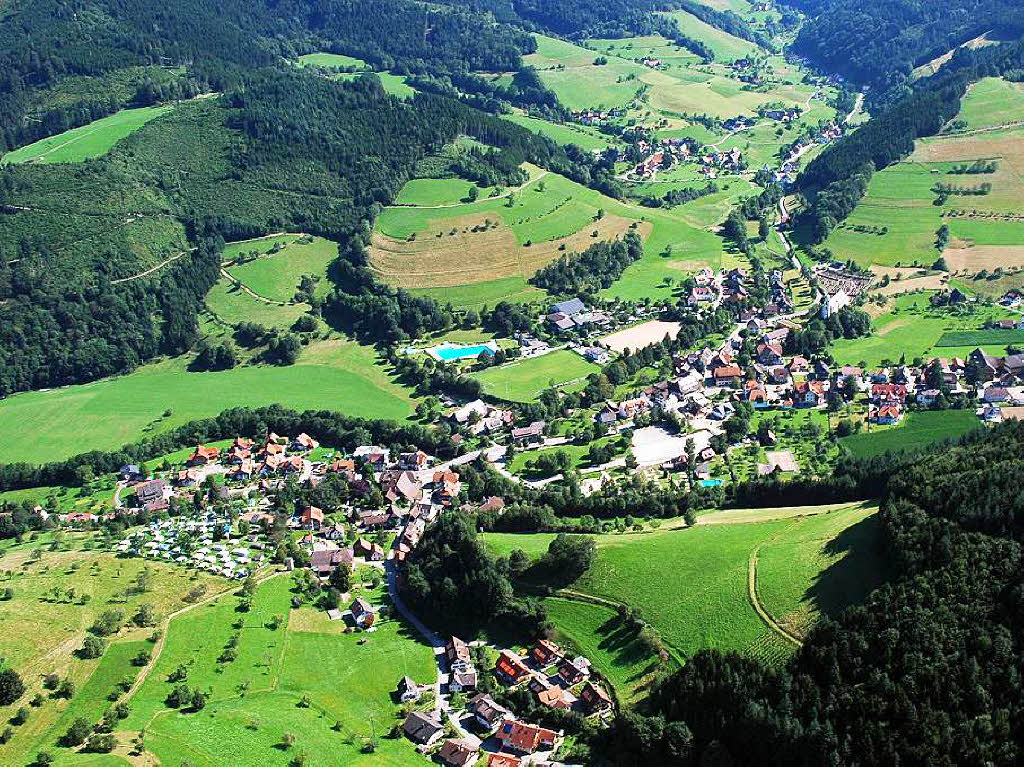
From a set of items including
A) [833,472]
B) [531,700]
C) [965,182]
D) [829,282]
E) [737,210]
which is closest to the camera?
[531,700]

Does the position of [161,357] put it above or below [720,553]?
below

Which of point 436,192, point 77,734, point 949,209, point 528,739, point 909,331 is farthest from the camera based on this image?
point 436,192

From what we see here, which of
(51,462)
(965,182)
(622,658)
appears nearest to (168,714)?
(622,658)

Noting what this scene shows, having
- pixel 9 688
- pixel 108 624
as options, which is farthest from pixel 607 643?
pixel 9 688

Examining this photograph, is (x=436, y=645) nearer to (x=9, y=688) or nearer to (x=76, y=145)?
(x=9, y=688)

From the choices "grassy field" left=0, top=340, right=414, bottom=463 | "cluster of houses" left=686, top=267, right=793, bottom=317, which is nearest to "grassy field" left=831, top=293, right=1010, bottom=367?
"cluster of houses" left=686, top=267, right=793, bottom=317

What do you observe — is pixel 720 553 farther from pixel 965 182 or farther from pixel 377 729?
pixel 965 182
